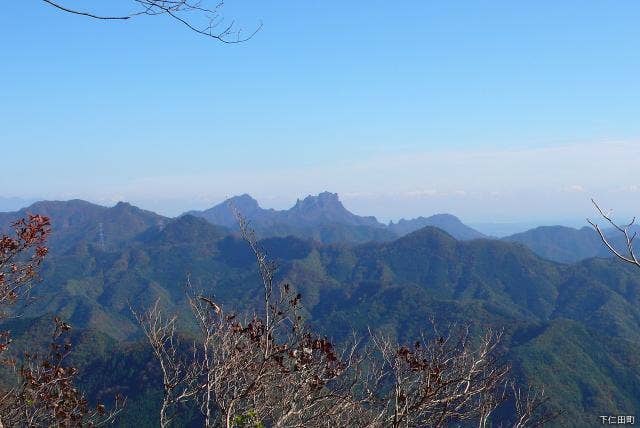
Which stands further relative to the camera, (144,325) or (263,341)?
(144,325)

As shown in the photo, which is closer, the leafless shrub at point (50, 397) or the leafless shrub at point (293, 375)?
the leafless shrub at point (293, 375)

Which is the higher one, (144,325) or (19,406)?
(144,325)

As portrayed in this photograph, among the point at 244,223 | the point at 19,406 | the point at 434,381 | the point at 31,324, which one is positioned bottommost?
the point at 31,324

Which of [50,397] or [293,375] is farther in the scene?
[50,397]

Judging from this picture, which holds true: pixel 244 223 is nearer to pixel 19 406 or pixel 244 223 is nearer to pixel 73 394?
pixel 73 394

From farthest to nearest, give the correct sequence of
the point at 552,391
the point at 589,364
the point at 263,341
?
1. the point at 589,364
2. the point at 552,391
3. the point at 263,341

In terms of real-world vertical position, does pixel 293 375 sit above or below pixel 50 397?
above

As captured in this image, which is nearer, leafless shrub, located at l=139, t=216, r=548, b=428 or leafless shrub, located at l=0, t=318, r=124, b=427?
leafless shrub, located at l=139, t=216, r=548, b=428

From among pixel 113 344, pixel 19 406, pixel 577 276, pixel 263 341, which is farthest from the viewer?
pixel 577 276

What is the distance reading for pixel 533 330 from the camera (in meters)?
117

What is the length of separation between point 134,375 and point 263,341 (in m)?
96.9

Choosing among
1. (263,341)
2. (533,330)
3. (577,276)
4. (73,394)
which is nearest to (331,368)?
(263,341)

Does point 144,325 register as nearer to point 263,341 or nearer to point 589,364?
point 263,341

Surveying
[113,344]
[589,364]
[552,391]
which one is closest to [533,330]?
[589,364]
